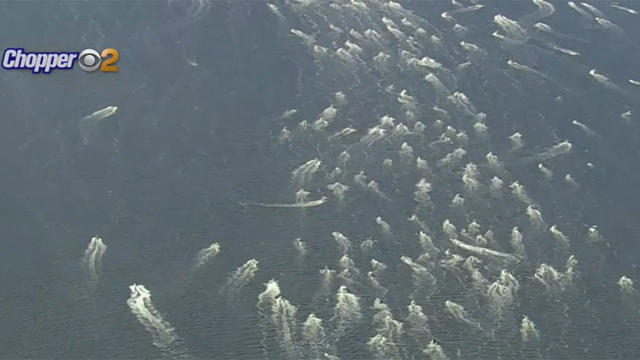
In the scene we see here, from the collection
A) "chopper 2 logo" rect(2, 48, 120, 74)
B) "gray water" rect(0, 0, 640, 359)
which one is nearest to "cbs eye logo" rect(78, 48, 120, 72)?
"chopper 2 logo" rect(2, 48, 120, 74)

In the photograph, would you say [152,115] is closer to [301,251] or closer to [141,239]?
[141,239]

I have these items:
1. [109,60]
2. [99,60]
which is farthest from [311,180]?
[99,60]

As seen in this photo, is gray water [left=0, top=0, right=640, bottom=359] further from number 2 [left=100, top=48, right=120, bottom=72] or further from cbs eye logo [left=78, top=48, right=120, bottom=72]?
cbs eye logo [left=78, top=48, right=120, bottom=72]

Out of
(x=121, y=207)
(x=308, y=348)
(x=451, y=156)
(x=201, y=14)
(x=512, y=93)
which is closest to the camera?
(x=308, y=348)

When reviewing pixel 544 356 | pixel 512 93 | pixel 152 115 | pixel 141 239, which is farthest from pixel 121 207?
pixel 512 93

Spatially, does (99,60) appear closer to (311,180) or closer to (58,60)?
(58,60)
